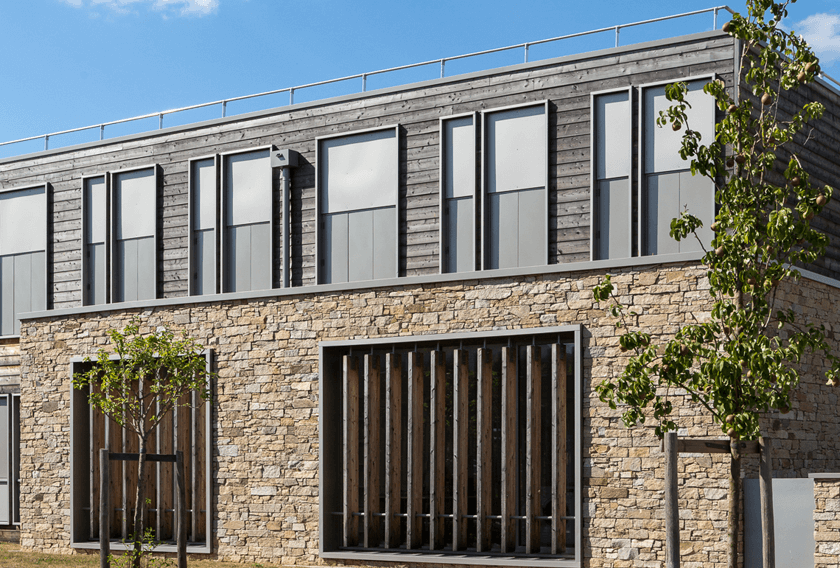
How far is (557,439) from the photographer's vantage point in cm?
1537

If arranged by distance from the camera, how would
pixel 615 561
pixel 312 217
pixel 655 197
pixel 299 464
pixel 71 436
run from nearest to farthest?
1. pixel 615 561
2. pixel 655 197
3. pixel 299 464
4. pixel 312 217
5. pixel 71 436

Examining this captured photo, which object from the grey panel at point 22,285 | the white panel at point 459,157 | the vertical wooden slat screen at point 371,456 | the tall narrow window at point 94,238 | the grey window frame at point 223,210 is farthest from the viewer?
the grey panel at point 22,285

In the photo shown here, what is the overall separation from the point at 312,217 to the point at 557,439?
20.1 feet

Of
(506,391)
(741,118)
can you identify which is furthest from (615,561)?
(741,118)

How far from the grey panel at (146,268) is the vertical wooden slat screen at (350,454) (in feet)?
17.0

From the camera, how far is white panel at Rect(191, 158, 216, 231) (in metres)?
19.7

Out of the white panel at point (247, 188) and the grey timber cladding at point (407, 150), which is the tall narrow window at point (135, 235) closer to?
the grey timber cladding at point (407, 150)

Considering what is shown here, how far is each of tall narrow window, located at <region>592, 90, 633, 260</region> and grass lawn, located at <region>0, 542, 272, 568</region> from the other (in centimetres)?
759

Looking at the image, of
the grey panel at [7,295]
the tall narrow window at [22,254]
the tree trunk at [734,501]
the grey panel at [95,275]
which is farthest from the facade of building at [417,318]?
the tree trunk at [734,501]

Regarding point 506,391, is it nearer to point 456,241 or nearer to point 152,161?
point 456,241

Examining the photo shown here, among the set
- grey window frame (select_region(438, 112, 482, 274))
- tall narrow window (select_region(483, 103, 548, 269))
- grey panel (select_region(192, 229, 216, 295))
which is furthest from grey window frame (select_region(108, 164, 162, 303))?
tall narrow window (select_region(483, 103, 548, 269))

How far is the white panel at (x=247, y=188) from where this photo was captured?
62.6 feet

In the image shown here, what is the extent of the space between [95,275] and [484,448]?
9.60 meters

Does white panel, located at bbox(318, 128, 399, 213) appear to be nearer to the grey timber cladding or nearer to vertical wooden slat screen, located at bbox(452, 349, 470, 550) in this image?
the grey timber cladding
